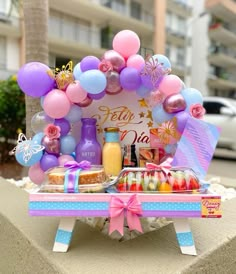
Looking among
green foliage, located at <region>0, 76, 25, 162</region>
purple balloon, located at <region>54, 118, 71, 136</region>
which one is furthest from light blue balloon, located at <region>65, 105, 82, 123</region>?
green foliage, located at <region>0, 76, 25, 162</region>

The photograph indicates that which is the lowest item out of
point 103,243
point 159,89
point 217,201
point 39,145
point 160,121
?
point 103,243

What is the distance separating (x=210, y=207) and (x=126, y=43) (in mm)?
851

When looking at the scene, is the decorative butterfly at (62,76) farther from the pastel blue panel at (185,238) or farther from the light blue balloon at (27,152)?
the pastel blue panel at (185,238)

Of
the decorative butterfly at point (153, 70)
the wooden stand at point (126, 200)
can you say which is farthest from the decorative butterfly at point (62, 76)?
the wooden stand at point (126, 200)

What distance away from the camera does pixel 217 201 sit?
1002 mm

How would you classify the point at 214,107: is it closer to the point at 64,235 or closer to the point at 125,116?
the point at 125,116

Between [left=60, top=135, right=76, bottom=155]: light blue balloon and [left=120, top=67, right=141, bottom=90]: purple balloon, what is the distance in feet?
1.25

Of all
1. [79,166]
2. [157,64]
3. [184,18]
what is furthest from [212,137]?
[184,18]

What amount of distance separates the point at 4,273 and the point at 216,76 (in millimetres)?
19806

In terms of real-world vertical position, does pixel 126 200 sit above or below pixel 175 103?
below

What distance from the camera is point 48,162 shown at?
53.2 inches

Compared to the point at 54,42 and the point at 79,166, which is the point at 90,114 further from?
the point at 54,42

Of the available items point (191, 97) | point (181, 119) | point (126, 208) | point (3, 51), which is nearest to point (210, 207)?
point (126, 208)

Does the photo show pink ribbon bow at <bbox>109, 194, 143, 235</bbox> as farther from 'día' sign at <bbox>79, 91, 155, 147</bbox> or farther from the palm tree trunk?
the palm tree trunk
